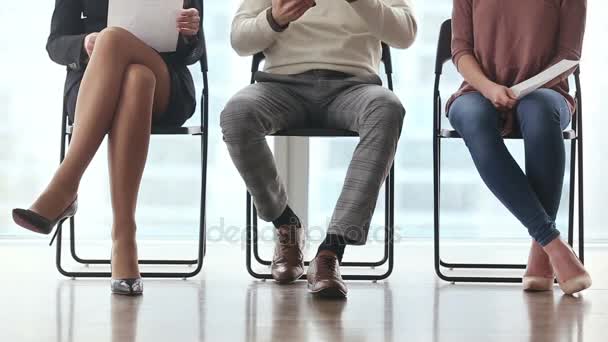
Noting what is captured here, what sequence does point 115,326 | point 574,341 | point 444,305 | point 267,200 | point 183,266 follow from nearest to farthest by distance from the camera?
point 574,341, point 115,326, point 444,305, point 267,200, point 183,266

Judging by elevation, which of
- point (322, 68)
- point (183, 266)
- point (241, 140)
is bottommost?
point (183, 266)

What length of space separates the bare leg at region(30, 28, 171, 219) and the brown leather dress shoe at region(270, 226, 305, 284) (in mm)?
598

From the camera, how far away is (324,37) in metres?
2.33

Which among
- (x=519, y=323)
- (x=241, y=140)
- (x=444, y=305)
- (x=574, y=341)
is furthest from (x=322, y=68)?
(x=574, y=341)

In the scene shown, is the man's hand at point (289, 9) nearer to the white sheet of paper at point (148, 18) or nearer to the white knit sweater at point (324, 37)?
the white knit sweater at point (324, 37)

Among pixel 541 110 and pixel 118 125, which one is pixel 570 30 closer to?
pixel 541 110

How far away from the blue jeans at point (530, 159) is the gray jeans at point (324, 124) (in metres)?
0.22

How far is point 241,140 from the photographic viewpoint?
212cm

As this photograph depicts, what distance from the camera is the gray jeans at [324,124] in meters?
2.01

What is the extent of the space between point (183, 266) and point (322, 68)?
0.80 m

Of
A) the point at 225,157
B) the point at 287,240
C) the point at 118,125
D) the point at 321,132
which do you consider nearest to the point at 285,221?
the point at 287,240

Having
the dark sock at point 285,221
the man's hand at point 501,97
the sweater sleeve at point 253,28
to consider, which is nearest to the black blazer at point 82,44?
the sweater sleeve at point 253,28

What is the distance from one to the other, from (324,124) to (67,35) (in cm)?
77

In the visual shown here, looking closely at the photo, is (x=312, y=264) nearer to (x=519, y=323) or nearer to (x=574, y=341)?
(x=519, y=323)
